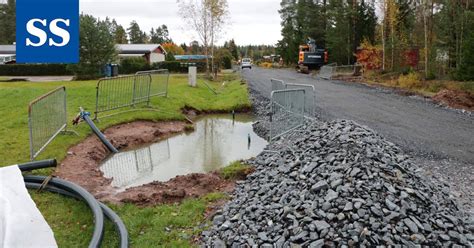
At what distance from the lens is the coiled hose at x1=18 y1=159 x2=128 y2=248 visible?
5038mm

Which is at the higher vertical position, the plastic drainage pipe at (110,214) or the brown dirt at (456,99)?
the brown dirt at (456,99)

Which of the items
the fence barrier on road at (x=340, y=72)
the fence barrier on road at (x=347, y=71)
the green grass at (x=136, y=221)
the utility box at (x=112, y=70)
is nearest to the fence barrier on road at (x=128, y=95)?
the green grass at (x=136, y=221)

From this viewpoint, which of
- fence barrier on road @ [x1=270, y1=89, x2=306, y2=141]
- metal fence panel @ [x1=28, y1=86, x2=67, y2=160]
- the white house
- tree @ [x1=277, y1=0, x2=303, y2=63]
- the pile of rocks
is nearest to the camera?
the pile of rocks

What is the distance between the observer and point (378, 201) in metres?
4.92

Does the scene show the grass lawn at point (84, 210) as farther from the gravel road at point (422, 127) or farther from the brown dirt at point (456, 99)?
the brown dirt at point (456, 99)

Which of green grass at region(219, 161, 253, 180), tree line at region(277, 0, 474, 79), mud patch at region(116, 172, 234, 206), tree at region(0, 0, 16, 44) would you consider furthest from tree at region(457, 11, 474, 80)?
tree at region(0, 0, 16, 44)

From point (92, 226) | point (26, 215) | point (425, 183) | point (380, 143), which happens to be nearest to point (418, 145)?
point (380, 143)

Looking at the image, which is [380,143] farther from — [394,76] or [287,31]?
[287,31]

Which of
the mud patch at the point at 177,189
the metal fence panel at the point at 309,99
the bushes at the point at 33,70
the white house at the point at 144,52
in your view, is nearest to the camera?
the mud patch at the point at 177,189

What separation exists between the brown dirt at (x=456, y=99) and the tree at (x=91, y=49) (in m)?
22.2

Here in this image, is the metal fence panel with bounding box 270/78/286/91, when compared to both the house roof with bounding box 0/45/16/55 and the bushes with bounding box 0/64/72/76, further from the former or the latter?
the house roof with bounding box 0/45/16/55

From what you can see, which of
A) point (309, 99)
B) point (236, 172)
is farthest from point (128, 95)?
point (236, 172)

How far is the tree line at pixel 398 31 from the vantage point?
24922 mm

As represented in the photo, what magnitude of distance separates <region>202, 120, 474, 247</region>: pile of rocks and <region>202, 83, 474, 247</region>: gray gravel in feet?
0.03
